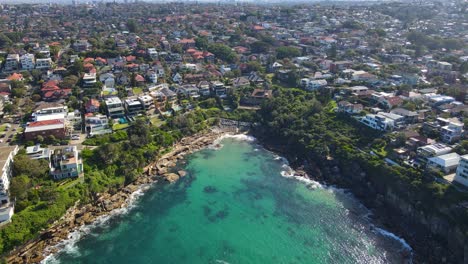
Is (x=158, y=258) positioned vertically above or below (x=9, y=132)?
below

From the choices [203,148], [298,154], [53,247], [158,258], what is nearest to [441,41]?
[298,154]

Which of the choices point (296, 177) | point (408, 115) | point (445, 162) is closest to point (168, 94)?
point (296, 177)

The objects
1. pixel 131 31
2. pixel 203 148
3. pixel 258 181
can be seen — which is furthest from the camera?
pixel 131 31

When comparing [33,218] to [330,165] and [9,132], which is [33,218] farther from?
[330,165]

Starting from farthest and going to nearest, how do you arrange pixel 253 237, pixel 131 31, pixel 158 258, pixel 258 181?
pixel 131 31
pixel 258 181
pixel 253 237
pixel 158 258

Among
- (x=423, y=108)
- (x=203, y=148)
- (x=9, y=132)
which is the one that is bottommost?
(x=203, y=148)

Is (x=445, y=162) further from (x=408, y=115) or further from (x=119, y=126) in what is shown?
(x=119, y=126)
